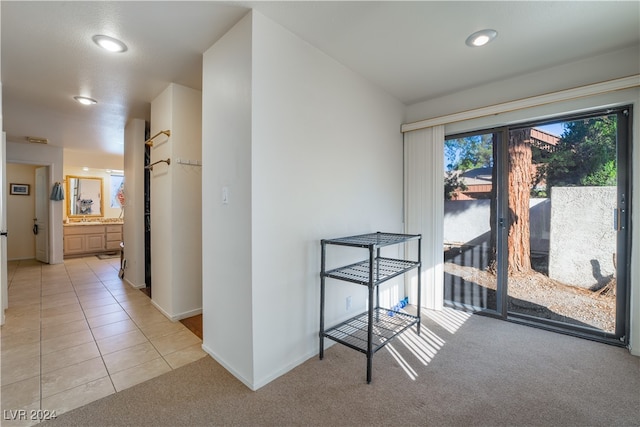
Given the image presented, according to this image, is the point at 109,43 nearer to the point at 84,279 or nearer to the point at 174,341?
the point at 174,341

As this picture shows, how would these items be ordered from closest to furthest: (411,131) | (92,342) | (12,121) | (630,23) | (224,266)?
(630,23) < (224,266) < (92,342) < (411,131) < (12,121)

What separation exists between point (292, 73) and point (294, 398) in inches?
85.5

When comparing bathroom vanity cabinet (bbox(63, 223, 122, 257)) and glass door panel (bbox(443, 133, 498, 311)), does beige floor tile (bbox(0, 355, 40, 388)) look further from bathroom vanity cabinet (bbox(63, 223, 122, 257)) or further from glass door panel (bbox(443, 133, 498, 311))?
bathroom vanity cabinet (bbox(63, 223, 122, 257))

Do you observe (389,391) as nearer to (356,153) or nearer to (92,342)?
(356,153)

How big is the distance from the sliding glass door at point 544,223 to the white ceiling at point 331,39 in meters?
0.67

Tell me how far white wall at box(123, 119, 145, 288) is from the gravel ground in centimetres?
428

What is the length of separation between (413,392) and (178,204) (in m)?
2.63

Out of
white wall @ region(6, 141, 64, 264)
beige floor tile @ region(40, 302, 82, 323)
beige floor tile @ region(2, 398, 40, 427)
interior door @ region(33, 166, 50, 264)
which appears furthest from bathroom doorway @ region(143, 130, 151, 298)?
interior door @ region(33, 166, 50, 264)

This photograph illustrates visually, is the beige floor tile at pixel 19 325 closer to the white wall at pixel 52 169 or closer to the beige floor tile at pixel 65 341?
the beige floor tile at pixel 65 341

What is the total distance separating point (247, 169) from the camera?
6.10 ft

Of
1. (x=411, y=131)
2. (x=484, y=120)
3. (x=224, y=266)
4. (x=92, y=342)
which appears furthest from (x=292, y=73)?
(x=92, y=342)

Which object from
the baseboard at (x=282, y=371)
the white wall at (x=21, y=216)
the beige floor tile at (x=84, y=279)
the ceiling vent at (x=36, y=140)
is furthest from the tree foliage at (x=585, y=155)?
the white wall at (x=21, y=216)

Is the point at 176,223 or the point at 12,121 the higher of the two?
the point at 12,121

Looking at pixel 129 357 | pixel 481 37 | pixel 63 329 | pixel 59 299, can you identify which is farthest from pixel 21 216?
pixel 481 37
